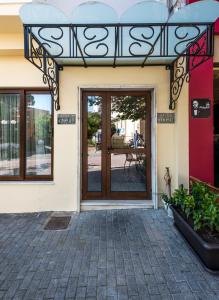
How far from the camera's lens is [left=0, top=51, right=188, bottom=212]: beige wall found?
4848 mm

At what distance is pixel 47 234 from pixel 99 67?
2992mm

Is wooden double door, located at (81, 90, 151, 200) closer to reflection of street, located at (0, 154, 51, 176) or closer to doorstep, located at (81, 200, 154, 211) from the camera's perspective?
doorstep, located at (81, 200, 154, 211)

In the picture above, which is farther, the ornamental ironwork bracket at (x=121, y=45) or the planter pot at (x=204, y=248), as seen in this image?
the ornamental ironwork bracket at (x=121, y=45)

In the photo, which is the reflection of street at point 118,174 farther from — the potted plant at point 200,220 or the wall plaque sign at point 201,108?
the wall plaque sign at point 201,108

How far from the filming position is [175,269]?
2.93 m

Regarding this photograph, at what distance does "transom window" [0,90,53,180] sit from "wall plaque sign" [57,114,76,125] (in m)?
0.31

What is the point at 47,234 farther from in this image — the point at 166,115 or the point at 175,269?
the point at 166,115

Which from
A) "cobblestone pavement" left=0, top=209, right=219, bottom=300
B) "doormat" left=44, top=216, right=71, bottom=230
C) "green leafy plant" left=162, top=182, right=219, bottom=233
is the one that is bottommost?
"cobblestone pavement" left=0, top=209, right=219, bottom=300

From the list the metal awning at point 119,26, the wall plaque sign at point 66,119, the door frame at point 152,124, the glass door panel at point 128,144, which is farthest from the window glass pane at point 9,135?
the glass door panel at point 128,144

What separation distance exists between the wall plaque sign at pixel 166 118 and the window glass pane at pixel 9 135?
2688 mm

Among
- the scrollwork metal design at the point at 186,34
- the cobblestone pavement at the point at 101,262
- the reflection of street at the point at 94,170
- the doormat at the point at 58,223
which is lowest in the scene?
the cobblestone pavement at the point at 101,262

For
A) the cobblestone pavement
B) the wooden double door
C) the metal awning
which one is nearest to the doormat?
the cobblestone pavement

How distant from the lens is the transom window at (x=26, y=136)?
5.11 meters

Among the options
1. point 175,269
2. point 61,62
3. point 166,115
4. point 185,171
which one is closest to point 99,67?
point 61,62
